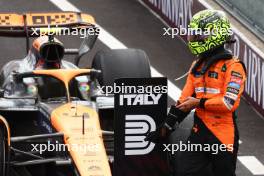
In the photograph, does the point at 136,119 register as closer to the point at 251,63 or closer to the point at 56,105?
the point at 56,105

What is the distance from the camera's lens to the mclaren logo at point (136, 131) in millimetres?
9891

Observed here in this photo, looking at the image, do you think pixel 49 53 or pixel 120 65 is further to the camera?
pixel 120 65

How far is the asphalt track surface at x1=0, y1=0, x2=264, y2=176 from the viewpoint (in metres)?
14.7

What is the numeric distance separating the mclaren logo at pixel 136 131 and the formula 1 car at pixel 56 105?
30 centimetres

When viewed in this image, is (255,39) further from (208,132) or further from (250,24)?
(208,132)

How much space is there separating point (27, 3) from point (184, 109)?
862 centimetres

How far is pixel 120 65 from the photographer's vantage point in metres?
12.7

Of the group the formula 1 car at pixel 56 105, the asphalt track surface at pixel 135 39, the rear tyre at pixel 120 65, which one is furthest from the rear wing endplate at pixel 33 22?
the asphalt track surface at pixel 135 39

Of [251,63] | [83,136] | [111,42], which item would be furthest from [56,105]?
[111,42]

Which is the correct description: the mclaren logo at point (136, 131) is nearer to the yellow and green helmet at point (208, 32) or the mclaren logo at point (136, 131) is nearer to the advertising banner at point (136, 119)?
the advertising banner at point (136, 119)

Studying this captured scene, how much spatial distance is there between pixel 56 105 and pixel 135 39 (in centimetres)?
575

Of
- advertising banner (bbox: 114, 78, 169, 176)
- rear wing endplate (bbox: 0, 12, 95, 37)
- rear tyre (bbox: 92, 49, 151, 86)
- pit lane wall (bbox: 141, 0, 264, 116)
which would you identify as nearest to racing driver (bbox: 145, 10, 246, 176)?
advertising banner (bbox: 114, 78, 169, 176)

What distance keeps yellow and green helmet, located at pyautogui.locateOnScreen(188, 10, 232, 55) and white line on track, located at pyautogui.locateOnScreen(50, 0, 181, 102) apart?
494cm

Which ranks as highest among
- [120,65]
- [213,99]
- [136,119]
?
[120,65]
